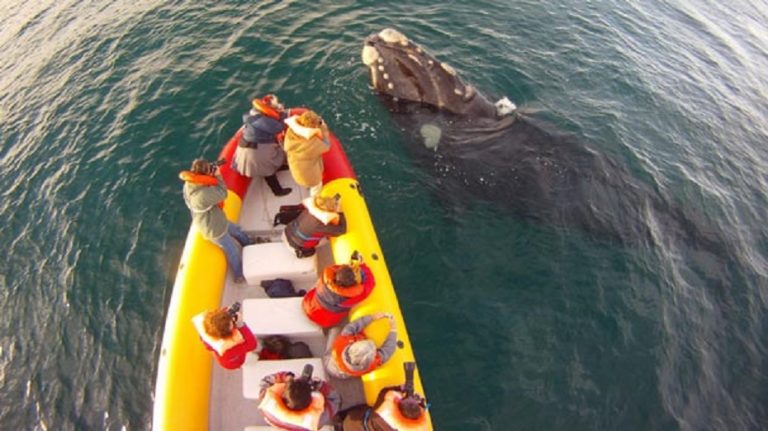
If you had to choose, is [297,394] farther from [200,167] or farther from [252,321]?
[200,167]

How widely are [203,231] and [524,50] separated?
12.6 m

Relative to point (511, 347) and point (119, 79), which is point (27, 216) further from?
point (511, 347)

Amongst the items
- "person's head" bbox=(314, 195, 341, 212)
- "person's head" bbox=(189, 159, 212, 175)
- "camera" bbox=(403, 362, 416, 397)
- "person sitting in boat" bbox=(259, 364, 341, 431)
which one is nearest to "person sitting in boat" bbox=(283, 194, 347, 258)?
"person's head" bbox=(314, 195, 341, 212)

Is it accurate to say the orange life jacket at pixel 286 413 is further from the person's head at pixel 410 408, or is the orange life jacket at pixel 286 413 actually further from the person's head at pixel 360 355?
the person's head at pixel 410 408

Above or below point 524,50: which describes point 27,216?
below

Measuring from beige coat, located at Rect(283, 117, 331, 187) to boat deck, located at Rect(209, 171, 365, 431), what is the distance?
1.34m

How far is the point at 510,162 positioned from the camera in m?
11.2

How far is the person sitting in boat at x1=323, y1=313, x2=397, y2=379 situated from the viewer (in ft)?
20.2

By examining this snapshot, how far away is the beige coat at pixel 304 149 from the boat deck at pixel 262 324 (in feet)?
4.38

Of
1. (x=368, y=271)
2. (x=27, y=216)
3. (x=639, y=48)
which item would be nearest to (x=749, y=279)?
(x=368, y=271)

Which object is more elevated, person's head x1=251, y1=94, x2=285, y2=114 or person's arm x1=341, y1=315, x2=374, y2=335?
person's head x1=251, y1=94, x2=285, y2=114

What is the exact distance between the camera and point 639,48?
1762 cm

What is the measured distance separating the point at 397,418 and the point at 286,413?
4.24ft

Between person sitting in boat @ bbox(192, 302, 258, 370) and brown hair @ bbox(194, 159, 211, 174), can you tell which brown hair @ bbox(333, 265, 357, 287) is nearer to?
person sitting in boat @ bbox(192, 302, 258, 370)
